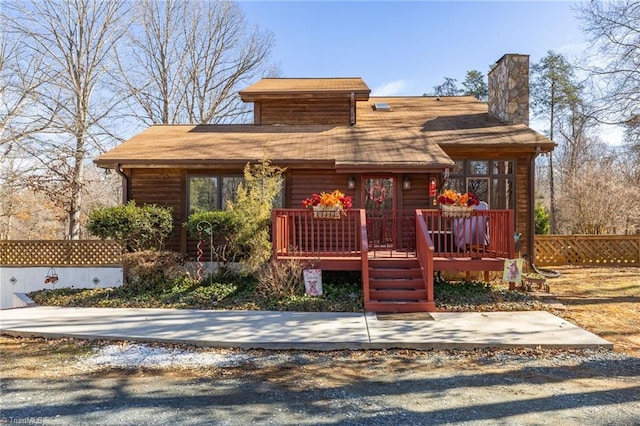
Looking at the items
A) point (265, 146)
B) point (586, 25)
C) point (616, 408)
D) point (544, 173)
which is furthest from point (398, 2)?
point (544, 173)

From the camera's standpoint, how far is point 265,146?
1031 centimetres

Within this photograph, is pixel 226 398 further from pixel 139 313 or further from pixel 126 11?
pixel 126 11

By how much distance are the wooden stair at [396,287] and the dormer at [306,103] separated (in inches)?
243

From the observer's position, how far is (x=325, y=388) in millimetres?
3955

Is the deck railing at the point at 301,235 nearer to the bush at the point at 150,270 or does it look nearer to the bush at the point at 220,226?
the bush at the point at 220,226

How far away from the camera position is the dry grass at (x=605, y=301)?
18.9 ft

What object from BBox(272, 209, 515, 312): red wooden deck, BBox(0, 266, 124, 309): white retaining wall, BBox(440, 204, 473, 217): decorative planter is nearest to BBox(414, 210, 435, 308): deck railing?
BBox(272, 209, 515, 312): red wooden deck

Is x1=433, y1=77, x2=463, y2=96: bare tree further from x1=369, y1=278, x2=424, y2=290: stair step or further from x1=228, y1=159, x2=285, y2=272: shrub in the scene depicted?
x1=369, y1=278, x2=424, y2=290: stair step

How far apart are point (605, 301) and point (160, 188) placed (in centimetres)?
1009

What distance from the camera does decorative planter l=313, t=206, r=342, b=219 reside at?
320 inches

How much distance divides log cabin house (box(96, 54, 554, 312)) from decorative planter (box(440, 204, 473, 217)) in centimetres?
14

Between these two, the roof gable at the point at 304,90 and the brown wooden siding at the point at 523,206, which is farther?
the roof gable at the point at 304,90

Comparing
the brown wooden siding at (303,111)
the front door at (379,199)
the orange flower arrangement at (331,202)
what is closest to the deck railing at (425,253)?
the orange flower arrangement at (331,202)

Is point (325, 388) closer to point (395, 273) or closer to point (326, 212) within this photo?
point (395, 273)
